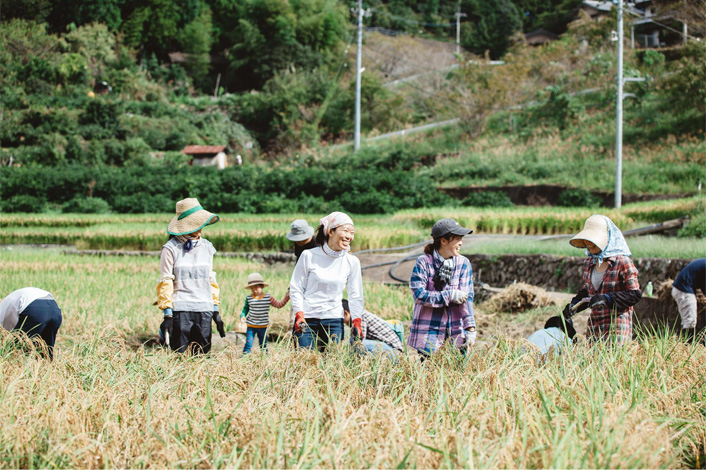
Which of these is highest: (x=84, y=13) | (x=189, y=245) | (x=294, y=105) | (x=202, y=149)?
(x=84, y=13)

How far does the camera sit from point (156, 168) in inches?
1048

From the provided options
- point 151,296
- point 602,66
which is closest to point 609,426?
point 151,296

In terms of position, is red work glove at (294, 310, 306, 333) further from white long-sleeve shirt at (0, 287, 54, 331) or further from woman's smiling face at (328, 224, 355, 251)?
white long-sleeve shirt at (0, 287, 54, 331)

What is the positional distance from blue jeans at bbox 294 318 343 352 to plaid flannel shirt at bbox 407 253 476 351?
50 cm

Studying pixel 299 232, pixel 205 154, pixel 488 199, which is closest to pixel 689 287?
pixel 299 232

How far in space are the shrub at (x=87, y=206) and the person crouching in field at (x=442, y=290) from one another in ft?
67.0

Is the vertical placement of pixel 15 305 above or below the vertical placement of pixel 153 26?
below

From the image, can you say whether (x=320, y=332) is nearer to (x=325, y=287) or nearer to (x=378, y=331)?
(x=325, y=287)

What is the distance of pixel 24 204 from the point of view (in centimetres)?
2320

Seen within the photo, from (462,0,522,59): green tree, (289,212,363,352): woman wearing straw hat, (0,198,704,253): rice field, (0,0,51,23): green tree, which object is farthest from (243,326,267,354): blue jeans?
(0,0,51,23): green tree

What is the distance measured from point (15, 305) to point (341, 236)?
2.28 m

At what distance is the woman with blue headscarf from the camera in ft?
13.9

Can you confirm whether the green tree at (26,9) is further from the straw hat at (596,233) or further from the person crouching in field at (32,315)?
the straw hat at (596,233)

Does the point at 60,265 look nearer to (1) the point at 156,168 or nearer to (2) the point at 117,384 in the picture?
(2) the point at 117,384
